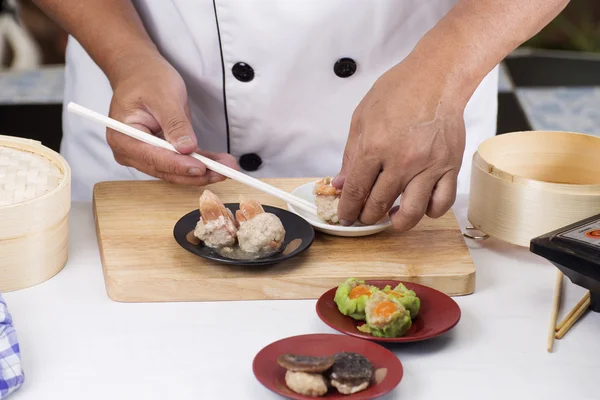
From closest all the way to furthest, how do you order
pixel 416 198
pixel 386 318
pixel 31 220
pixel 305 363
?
pixel 305 363 < pixel 386 318 < pixel 31 220 < pixel 416 198

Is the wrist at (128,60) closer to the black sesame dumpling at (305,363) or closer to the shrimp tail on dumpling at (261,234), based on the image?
the shrimp tail on dumpling at (261,234)

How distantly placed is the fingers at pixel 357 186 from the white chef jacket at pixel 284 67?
41 centimetres

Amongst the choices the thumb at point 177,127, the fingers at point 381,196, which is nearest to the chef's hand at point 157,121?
the thumb at point 177,127

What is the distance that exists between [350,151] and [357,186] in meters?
0.07

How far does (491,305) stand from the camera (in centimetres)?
135

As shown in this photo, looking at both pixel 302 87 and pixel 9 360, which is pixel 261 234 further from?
pixel 302 87

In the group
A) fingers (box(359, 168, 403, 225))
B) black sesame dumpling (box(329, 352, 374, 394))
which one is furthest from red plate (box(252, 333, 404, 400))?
fingers (box(359, 168, 403, 225))

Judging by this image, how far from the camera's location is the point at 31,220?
51.3 inches

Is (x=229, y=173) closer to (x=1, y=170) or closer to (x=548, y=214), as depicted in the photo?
(x=1, y=170)

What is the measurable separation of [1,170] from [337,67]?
2.36ft

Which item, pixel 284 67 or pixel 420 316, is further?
pixel 284 67

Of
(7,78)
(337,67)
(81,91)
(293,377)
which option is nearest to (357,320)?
(293,377)

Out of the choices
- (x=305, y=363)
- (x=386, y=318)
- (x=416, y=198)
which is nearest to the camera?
(x=305, y=363)

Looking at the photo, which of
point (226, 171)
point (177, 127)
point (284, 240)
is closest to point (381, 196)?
point (284, 240)
